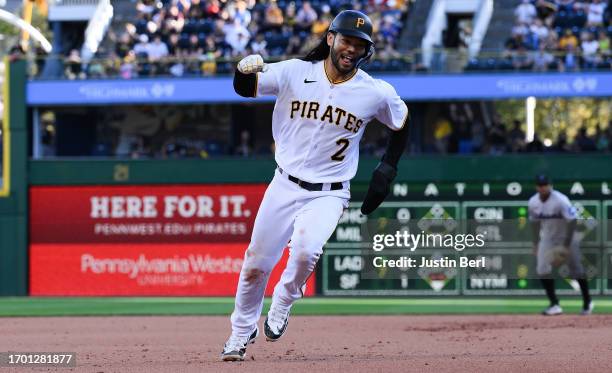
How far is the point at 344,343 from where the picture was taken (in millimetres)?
11242

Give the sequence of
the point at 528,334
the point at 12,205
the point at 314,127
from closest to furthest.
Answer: the point at 314,127 < the point at 528,334 < the point at 12,205

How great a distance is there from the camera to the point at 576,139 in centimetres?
2181

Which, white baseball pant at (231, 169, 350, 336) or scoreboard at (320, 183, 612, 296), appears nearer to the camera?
white baseball pant at (231, 169, 350, 336)

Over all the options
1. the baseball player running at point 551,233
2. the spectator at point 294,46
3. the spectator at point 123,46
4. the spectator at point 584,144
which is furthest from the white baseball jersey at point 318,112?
the spectator at point 123,46

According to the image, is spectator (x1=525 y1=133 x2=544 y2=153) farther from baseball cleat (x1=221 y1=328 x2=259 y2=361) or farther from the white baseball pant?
baseball cleat (x1=221 y1=328 x2=259 y2=361)

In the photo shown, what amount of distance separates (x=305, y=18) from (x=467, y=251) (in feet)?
19.9

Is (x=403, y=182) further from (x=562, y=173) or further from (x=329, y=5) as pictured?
(x=329, y=5)

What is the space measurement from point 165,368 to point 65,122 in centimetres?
1673

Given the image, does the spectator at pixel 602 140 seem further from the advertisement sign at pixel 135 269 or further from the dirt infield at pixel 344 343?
the dirt infield at pixel 344 343

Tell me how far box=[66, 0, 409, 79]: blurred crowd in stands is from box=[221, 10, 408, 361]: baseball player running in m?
13.7

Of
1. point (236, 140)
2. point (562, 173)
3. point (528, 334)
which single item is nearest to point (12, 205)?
point (236, 140)

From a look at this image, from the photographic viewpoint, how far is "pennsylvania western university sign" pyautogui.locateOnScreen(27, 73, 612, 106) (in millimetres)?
21547

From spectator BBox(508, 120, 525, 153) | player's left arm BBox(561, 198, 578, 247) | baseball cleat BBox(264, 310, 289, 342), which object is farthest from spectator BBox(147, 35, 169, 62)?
baseball cleat BBox(264, 310, 289, 342)

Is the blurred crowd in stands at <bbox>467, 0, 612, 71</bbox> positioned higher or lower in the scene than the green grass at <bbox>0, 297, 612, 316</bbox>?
higher
